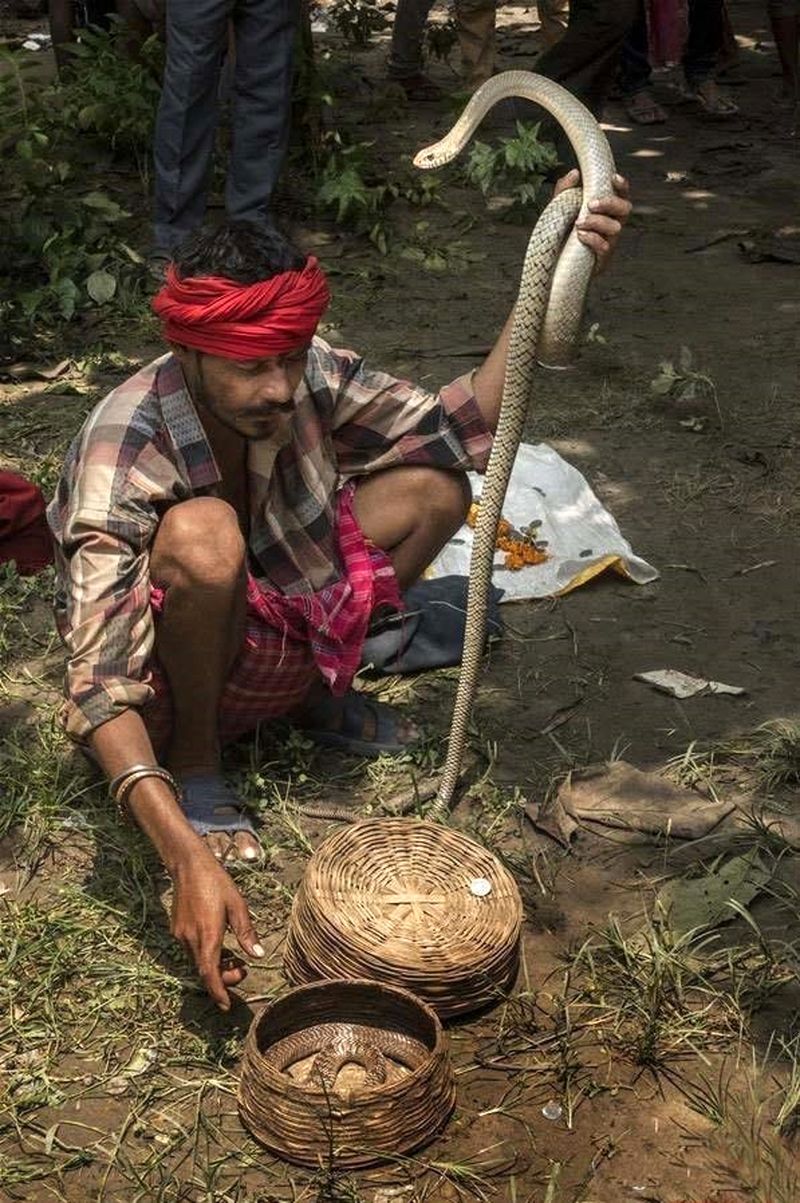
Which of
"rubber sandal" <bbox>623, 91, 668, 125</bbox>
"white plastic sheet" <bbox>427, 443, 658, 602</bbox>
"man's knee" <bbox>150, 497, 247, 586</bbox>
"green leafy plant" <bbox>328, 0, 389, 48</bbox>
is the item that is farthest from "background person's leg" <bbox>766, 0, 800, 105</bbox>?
"man's knee" <bbox>150, 497, 247, 586</bbox>

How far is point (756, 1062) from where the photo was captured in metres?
2.87

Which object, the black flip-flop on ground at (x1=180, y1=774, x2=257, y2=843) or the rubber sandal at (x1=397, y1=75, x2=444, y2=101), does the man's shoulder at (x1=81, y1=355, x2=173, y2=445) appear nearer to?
the black flip-flop on ground at (x1=180, y1=774, x2=257, y2=843)

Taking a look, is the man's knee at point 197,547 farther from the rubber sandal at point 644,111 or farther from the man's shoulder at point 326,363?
the rubber sandal at point 644,111

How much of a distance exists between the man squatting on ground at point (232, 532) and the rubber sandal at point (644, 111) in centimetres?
600

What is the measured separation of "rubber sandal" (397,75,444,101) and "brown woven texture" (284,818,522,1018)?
23.1 ft

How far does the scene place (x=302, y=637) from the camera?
11.7ft

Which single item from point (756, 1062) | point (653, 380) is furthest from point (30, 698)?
point (653, 380)

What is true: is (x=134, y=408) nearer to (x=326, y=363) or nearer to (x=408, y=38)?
(x=326, y=363)

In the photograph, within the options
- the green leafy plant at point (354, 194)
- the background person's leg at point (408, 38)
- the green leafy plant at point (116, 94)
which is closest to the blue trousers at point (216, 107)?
the green leafy plant at point (354, 194)

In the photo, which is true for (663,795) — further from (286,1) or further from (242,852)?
(286,1)

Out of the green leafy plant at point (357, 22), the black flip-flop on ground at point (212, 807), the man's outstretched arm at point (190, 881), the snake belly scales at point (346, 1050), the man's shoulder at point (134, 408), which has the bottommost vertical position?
the green leafy plant at point (357, 22)

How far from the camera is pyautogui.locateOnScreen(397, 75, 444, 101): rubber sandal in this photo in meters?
9.40

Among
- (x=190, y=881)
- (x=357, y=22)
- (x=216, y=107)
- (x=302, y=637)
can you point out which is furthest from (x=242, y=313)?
(x=357, y=22)

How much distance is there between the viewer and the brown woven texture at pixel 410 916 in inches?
114
